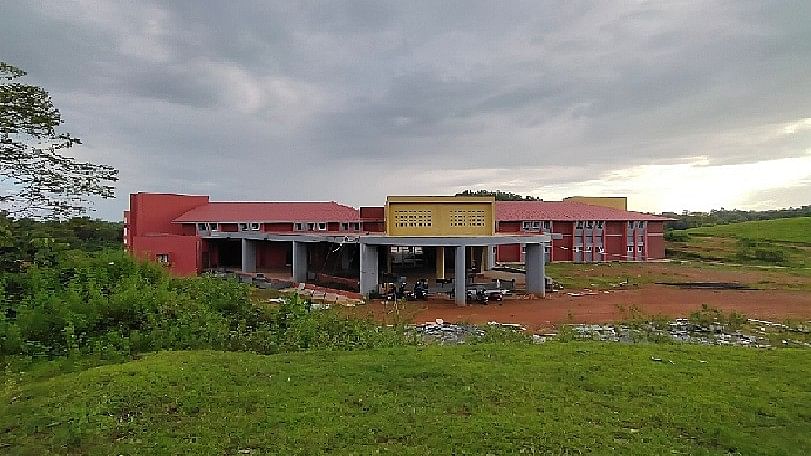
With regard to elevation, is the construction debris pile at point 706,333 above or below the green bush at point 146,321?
below

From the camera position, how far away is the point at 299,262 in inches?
1071

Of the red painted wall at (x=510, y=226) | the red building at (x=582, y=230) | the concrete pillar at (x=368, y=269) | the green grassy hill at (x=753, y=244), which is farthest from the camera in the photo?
the green grassy hill at (x=753, y=244)

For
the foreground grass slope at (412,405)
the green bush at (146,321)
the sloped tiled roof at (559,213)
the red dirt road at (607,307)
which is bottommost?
the red dirt road at (607,307)

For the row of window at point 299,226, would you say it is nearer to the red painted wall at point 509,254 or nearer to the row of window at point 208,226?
the row of window at point 208,226

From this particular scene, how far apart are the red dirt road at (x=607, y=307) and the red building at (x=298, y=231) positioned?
454cm

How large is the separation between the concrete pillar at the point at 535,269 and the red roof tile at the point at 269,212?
13.4 metres

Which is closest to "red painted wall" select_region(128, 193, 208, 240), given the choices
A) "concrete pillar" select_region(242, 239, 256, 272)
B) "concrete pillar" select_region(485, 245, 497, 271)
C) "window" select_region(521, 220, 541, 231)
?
"concrete pillar" select_region(242, 239, 256, 272)

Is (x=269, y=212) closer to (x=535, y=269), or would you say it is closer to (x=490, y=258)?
(x=490, y=258)

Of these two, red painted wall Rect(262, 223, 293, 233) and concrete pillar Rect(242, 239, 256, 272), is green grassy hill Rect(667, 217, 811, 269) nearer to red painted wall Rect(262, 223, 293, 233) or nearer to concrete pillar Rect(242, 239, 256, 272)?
red painted wall Rect(262, 223, 293, 233)

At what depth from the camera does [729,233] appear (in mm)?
59500

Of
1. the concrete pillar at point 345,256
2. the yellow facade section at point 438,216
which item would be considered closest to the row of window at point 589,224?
the yellow facade section at point 438,216

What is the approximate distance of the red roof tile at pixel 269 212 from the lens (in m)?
33.1

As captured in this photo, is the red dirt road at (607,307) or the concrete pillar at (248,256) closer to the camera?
the red dirt road at (607,307)

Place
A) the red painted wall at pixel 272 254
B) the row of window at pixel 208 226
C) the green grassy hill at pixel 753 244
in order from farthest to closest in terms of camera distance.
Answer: the green grassy hill at pixel 753 244 < the red painted wall at pixel 272 254 < the row of window at pixel 208 226
